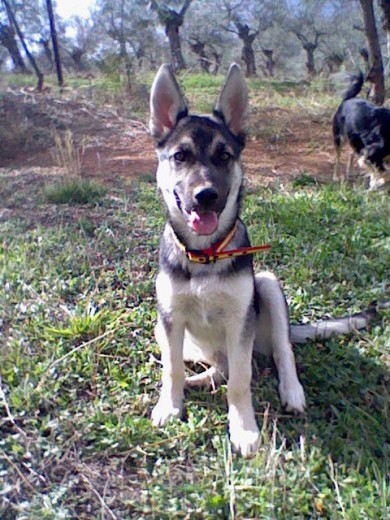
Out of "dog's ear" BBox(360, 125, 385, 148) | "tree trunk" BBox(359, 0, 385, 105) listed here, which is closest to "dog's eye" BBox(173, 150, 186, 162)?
"dog's ear" BBox(360, 125, 385, 148)

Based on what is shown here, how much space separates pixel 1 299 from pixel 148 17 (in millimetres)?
31737

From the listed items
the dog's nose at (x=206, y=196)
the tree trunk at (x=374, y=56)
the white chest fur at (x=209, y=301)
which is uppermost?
the tree trunk at (x=374, y=56)

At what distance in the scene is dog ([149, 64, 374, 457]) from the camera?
243 cm

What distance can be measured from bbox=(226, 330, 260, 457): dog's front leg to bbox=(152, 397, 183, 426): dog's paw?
29 centimetres

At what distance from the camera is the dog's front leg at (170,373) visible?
2.55 meters

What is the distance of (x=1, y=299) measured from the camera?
11.3 feet

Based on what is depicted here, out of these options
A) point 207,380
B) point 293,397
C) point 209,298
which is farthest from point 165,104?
point 293,397

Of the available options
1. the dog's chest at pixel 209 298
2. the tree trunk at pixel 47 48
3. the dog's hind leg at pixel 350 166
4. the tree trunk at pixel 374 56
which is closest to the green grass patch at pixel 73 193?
the dog's chest at pixel 209 298

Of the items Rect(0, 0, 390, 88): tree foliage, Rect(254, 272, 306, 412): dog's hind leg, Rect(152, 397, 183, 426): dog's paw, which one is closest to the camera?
Rect(152, 397, 183, 426): dog's paw

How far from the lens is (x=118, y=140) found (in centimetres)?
Answer: 936

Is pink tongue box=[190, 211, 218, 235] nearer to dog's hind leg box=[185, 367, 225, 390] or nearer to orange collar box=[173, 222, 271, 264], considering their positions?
orange collar box=[173, 222, 271, 264]

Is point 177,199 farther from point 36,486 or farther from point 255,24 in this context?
point 255,24

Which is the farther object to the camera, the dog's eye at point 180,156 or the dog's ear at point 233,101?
the dog's ear at point 233,101

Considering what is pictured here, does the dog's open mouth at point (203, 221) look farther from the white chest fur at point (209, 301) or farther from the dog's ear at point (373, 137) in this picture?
the dog's ear at point (373, 137)
